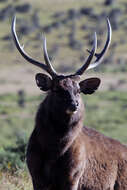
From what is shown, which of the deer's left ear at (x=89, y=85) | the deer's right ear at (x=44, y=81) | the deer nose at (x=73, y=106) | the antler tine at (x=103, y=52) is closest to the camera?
the deer nose at (x=73, y=106)

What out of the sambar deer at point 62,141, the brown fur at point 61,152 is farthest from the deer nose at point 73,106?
the brown fur at point 61,152

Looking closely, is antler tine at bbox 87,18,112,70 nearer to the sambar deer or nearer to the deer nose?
the sambar deer

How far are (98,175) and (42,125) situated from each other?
3.70 ft

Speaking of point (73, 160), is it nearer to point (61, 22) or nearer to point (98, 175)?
point (98, 175)

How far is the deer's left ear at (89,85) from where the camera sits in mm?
9016

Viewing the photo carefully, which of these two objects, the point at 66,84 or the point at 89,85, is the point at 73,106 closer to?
the point at 66,84

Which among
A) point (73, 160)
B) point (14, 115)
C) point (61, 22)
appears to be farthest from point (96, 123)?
point (61, 22)

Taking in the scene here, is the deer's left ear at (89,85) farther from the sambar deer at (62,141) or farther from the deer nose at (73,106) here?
the deer nose at (73,106)

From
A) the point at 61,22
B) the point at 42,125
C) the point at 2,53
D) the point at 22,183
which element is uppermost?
the point at 61,22

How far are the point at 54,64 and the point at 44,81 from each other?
4773 centimetres

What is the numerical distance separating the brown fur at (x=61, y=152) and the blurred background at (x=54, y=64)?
4.97ft

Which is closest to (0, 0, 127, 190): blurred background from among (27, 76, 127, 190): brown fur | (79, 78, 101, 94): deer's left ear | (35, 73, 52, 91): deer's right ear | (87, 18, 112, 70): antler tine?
(27, 76, 127, 190): brown fur

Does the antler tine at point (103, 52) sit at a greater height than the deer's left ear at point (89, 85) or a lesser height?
greater

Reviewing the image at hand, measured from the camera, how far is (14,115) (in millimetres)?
38531
